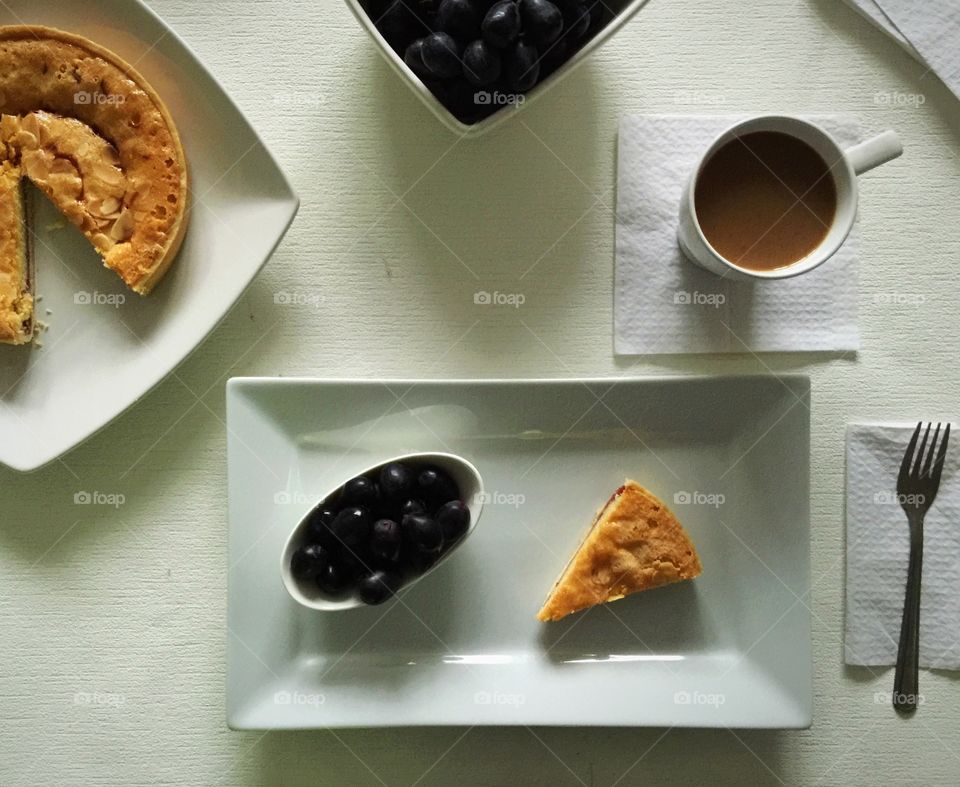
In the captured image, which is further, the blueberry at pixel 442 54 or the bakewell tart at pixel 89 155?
the bakewell tart at pixel 89 155

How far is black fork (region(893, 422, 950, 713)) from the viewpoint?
1.08 meters

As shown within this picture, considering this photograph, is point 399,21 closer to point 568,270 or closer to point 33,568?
point 568,270

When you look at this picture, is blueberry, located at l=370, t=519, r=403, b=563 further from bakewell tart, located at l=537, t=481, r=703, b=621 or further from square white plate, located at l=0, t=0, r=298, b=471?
square white plate, located at l=0, t=0, r=298, b=471

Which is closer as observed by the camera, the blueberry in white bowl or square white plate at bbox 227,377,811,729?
the blueberry in white bowl

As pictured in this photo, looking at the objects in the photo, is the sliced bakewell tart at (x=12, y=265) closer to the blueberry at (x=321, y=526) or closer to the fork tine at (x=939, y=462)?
the blueberry at (x=321, y=526)

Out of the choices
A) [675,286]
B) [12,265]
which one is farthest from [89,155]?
[675,286]

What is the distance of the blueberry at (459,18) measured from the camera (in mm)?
896

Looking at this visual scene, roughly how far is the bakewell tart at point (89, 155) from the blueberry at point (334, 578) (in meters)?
0.43

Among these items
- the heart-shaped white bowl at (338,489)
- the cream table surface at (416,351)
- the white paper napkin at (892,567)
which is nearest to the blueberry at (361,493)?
the heart-shaped white bowl at (338,489)

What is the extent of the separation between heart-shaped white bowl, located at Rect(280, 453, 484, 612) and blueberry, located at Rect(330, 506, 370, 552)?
4cm

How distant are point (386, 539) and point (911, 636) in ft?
2.38

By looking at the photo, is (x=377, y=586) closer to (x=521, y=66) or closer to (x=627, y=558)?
(x=627, y=558)

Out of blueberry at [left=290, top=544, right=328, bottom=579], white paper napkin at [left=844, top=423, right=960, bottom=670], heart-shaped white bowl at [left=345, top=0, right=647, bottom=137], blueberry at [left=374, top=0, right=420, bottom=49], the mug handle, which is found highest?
blueberry at [left=374, top=0, right=420, bottom=49]

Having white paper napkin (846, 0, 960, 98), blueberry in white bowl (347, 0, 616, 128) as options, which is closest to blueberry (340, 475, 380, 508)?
blueberry in white bowl (347, 0, 616, 128)
